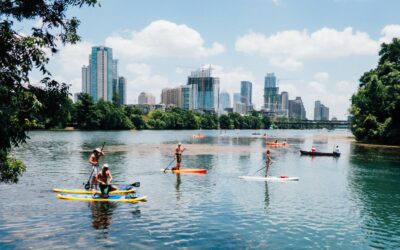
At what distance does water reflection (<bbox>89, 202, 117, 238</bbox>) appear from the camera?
21.0 m

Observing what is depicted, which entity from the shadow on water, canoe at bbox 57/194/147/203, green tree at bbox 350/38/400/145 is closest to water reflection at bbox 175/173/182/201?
canoe at bbox 57/194/147/203

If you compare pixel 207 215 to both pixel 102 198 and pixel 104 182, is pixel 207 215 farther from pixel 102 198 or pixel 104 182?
pixel 104 182

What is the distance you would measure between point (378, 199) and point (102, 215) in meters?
20.8

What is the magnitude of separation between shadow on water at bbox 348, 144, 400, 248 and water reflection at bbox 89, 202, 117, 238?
44.5 feet

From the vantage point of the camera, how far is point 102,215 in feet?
76.3

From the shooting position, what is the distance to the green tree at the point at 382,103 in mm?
92812

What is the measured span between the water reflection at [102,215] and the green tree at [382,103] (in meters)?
81.9

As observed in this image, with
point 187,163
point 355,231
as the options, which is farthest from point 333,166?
point 355,231

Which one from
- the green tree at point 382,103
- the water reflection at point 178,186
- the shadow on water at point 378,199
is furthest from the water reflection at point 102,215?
the green tree at point 382,103

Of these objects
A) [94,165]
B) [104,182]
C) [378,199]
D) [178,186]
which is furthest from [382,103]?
[104,182]

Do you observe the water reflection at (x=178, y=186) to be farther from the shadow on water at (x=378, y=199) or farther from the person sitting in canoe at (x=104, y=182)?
the shadow on water at (x=378, y=199)

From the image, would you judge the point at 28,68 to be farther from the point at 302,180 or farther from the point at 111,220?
the point at 302,180

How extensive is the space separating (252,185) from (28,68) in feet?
84.6

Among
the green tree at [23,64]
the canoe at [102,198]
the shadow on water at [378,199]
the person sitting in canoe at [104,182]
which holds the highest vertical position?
the green tree at [23,64]
